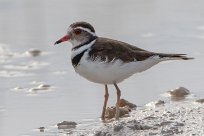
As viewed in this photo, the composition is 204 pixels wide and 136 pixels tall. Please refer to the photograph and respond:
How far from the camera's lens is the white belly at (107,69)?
9.16m

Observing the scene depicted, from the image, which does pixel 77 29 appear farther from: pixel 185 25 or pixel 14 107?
pixel 185 25

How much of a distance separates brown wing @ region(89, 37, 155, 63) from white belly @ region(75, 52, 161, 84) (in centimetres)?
6

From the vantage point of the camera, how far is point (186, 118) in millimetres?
8672

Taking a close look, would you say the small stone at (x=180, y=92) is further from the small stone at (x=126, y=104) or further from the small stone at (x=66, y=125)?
the small stone at (x=66, y=125)

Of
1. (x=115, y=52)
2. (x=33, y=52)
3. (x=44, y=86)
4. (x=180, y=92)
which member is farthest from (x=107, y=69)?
(x=33, y=52)

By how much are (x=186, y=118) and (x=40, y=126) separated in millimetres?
1629

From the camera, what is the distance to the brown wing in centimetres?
924

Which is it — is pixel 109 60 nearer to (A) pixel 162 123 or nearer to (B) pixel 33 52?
(A) pixel 162 123

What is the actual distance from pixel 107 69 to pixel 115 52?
0.84ft

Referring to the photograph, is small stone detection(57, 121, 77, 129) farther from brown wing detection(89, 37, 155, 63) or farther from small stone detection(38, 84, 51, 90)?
small stone detection(38, 84, 51, 90)

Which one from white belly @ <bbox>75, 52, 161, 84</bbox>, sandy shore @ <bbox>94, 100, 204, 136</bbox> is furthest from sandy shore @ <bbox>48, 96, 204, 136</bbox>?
white belly @ <bbox>75, 52, 161, 84</bbox>

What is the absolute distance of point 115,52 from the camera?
367 inches

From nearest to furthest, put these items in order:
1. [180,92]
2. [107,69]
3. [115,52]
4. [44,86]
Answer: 1. [107,69]
2. [115,52]
3. [180,92]
4. [44,86]

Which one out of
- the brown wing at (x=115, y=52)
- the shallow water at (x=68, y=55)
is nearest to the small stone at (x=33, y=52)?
the shallow water at (x=68, y=55)
